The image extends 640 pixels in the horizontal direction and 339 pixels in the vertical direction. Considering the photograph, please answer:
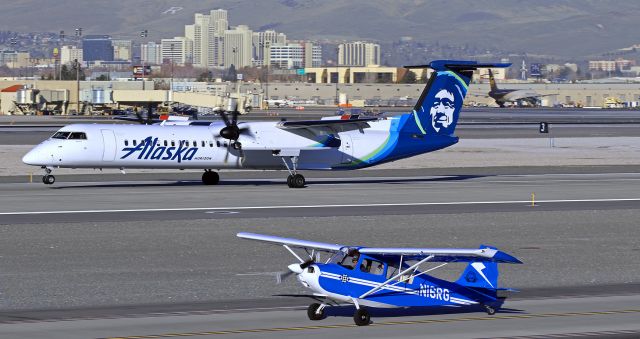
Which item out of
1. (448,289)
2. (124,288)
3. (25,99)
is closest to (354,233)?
(124,288)

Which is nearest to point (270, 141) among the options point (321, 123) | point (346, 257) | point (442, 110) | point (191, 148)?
point (321, 123)

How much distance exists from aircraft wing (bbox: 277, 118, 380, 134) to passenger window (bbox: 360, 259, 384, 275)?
2977 cm

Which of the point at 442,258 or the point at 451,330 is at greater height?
the point at 442,258

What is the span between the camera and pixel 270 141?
51.1 m

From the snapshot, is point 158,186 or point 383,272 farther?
point 158,186

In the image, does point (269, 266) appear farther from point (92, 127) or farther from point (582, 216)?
point (92, 127)

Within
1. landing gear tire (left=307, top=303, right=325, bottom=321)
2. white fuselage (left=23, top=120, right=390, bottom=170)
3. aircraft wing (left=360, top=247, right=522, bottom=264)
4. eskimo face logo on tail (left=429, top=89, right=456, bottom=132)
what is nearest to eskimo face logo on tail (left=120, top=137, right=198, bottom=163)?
white fuselage (left=23, top=120, right=390, bottom=170)

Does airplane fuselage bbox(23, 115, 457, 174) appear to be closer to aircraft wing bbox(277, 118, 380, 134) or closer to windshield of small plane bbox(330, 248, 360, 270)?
aircraft wing bbox(277, 118, 380, 134)

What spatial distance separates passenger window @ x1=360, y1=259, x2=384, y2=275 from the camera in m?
21.0

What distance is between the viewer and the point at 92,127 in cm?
4866

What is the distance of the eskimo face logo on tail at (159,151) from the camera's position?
48500 mm

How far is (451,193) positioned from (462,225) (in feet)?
36.8

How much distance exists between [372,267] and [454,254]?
5.26 feet

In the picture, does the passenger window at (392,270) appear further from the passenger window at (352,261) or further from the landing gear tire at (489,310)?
the landing gear tire at (489,310)
